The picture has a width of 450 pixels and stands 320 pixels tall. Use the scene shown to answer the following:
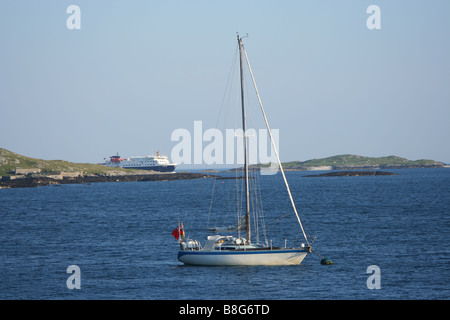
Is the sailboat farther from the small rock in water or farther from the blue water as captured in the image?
the small rock in water

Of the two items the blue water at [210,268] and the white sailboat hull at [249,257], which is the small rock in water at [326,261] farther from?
the white sailboat hull at [249,257]

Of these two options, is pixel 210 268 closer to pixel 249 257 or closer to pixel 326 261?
pixel 249 257

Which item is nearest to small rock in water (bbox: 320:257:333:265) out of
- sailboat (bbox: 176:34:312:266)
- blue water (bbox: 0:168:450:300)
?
blue water (bbox: 0:168:450:300)

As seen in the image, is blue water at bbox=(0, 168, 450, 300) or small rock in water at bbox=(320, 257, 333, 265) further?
small rock in water at bbox=(320, 257, 333, 265)

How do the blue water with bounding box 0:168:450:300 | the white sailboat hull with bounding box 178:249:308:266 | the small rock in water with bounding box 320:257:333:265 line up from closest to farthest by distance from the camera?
the blue water with bounding box 0:168:450:300 < the white sailboat hull with bounding box 178:249:308:266 < the small rock in water with bounding box 320:257:333:265

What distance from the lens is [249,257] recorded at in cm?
4134

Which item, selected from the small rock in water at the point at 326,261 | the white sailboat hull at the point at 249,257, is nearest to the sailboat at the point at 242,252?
the white sailboat hull at the point at 249,257

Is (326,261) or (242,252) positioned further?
(326,261)

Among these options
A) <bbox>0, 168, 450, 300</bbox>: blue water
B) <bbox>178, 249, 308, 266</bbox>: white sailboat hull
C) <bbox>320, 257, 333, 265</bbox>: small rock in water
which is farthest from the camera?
<bbox>320, 257, 333, 265</bbox>: small rock in water

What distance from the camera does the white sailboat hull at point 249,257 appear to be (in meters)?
41.3

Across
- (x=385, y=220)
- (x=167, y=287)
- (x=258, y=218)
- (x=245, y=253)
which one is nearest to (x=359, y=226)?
(x=385, y=220)

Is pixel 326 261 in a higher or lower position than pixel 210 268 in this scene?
higher

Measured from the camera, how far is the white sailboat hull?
136 ft

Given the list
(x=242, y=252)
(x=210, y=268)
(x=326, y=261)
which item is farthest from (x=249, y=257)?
(x=326, y=261)
